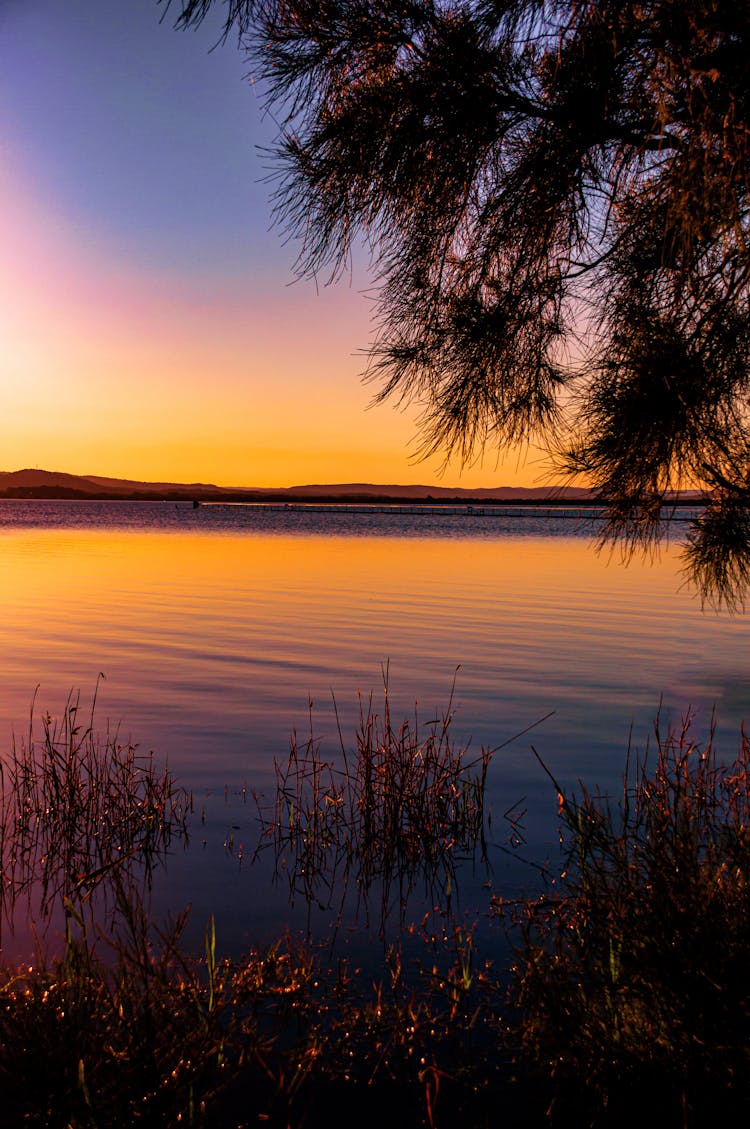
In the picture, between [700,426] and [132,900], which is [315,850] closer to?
[132,900]

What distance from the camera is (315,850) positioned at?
22.5ft

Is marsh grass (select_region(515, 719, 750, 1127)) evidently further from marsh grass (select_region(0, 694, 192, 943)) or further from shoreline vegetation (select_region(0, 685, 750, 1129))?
marsh grass (select_region(0, 694, 192, 943))

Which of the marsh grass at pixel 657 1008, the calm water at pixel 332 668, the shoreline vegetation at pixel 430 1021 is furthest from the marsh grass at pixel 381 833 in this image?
the marsh grass at pixel 657 1008

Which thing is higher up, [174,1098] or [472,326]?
[472,326]

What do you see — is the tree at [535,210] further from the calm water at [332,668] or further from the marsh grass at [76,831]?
the marsh grass at [76,831]

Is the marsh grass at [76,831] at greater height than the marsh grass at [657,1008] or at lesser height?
lesser

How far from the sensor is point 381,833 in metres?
7.02

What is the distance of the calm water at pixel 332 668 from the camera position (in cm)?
812

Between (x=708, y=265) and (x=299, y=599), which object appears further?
(x=299, y=599)

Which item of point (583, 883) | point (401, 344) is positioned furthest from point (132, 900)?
point (401, 344)

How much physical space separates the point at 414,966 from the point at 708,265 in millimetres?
4547

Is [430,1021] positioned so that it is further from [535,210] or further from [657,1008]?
[535,210]

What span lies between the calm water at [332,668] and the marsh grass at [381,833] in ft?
0.79

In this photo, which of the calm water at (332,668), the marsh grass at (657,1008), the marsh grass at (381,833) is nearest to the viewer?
the marsh grass at (657,1008)
